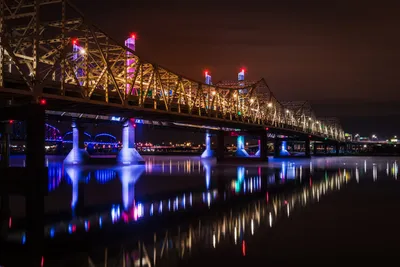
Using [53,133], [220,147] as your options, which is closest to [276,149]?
[220,147]

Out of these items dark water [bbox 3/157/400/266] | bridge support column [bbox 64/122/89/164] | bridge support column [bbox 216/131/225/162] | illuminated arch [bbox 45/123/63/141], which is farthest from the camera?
illuminated arch [bbox 45/123/63/141]

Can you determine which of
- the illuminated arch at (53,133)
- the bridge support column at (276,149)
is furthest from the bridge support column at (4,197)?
the illuminated arch at (53,133)

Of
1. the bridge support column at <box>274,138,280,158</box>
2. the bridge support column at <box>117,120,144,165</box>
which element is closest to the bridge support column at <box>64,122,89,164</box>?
the bridge support column at <box>117,120,144,165</box>

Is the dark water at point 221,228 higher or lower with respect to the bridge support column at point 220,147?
lower

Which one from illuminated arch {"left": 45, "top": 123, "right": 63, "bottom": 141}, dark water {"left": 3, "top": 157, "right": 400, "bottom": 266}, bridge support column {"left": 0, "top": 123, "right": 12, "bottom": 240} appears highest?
illuminated arch {"left": 45, "top": 123, "right": 63, "bottom": 141}

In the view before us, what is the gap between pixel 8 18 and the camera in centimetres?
3578

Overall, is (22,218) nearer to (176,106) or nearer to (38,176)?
(38,176)

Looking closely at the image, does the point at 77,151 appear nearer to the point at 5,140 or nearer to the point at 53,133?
the point at 5,140

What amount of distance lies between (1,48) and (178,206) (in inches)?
778

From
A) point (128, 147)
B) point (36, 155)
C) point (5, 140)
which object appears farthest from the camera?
point (128, 147)

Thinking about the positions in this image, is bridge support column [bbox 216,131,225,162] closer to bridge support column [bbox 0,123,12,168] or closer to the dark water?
bridge support column [bbox 0,123,12,168]

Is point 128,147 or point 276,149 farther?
point 276,149

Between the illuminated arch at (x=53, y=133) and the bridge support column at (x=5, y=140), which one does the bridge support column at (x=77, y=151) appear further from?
the illuminated arch at (x=53, y=133)

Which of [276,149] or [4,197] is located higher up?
[276,149]
